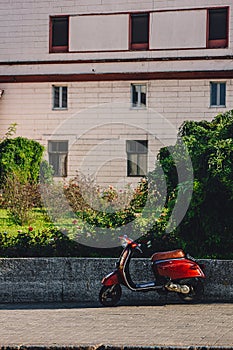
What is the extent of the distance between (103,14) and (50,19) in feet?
8.36

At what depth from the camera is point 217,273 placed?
13500 mm

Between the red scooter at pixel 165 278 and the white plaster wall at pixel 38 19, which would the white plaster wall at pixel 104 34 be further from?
the red scooter at pixel 165 278

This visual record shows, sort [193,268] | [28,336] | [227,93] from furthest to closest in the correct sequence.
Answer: [227,93] < [193,268] < [28,336]

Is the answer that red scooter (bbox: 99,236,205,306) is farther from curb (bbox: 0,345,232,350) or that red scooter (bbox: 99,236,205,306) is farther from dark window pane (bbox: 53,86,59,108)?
dark window pane (bbox: 53,86,59,108)

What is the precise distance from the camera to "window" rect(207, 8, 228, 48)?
37000 mm

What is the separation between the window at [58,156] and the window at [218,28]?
7929mm

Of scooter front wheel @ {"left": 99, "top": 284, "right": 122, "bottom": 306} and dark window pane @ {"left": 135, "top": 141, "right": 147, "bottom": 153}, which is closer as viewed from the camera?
scooter front wheel @ {"left": 99, "top": 284, "right": 122, "bottom": 306}

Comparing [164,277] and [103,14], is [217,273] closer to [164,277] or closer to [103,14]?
[164,277]

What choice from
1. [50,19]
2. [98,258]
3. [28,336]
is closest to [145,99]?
[50,19]

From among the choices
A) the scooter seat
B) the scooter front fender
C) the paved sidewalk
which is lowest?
the paved sidewalk

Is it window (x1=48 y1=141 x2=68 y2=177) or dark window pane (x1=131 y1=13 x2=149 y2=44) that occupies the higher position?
dark window pane (x1=131 y1=13 x2=149 y2=44)

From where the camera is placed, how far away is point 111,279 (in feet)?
43.7

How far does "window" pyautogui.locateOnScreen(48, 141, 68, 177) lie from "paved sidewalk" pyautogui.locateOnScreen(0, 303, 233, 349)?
25.0m

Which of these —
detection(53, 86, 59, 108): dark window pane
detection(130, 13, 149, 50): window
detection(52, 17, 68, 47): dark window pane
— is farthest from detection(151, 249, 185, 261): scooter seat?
detection(52, 17, 68, 47): dark window pane
